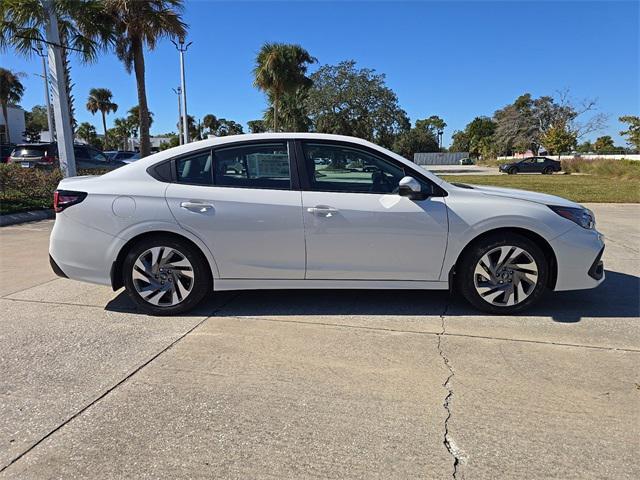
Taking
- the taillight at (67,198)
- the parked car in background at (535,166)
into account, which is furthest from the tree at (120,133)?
the taillight at (67,198)

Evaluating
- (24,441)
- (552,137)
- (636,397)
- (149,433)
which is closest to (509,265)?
(636,397)

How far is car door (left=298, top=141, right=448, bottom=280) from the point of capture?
161 inches

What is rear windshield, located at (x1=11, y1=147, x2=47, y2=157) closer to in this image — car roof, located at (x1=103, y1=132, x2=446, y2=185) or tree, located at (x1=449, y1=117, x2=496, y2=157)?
car roof, located at (x1=103, y1=132, x2=446, y2=185)

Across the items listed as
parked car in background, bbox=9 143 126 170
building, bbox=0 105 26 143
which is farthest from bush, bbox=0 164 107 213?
building, bbox=0 105 26 143

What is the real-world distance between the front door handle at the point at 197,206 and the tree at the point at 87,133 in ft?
267

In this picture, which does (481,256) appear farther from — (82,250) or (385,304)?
(82,250)

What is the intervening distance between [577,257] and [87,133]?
8534 centimetres

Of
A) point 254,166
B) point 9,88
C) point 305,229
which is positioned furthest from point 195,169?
point 9,88

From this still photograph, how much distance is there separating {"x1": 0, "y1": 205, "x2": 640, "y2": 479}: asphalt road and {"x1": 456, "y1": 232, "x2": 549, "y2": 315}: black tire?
15 cm

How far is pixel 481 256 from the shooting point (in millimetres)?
4160

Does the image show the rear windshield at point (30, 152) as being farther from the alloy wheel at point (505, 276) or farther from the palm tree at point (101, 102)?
the palm tree at point (101, 102)

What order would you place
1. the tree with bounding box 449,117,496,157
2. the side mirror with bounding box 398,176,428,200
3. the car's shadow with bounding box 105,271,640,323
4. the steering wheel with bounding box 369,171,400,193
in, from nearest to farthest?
the side mirror with bounding box 398,176,428,200
the steering wheel with bounding box 369,171,400,193
the car's shadow with bounding box 105,271,640,323
the tree with bounding box 449,117,496,157

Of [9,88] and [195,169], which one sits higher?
[9,88]

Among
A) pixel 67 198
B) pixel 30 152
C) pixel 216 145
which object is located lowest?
pixel 67 198
